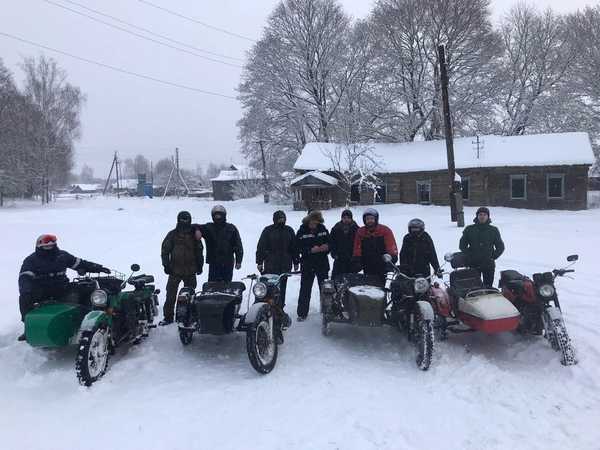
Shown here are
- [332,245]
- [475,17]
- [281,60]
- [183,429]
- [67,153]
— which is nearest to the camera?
[183,429]

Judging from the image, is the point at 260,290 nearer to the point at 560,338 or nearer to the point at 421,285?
the point at 421,285

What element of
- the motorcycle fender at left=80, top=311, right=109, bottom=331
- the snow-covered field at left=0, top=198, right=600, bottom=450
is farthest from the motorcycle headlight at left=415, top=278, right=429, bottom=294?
the motorcycle fender at left=80, top=311, right=109, bottom=331

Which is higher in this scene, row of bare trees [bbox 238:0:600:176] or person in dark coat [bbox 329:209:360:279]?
row of bare trees [bbox 238:0:600:176]

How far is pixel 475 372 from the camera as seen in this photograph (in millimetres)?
4656

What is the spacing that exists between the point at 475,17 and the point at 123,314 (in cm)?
3168

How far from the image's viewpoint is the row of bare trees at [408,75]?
2972 centimetres

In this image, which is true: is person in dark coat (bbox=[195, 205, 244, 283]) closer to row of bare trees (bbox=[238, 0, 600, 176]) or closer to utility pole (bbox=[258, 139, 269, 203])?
row of bare trees (bbox=[238, 0, 600, 176])

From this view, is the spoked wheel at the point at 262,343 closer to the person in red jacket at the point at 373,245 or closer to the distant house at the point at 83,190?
the person in red jacket at the point at 373,245

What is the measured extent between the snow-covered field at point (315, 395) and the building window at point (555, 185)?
22012 mm

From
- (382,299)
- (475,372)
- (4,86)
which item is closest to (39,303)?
(382,299)

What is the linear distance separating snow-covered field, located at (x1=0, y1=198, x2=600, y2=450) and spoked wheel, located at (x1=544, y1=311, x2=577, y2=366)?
0.29 ft

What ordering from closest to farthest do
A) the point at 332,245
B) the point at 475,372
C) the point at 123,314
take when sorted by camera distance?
1. the point at 475,372
2. the point at 123,314
3. the point at 332,245

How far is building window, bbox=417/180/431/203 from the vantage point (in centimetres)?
2822

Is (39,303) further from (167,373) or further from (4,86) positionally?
(4,86)
